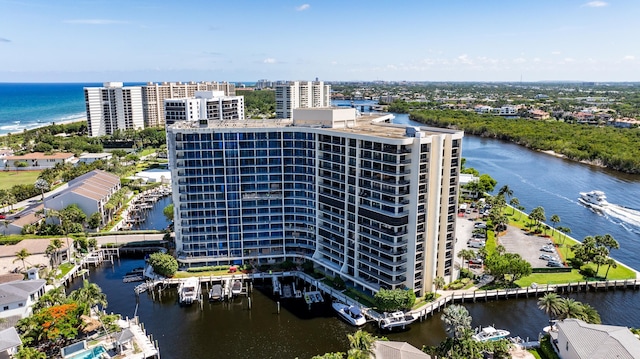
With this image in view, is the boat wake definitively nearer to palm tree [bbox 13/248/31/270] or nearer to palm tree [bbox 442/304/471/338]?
palm tree [bbox 442/304/471/338]

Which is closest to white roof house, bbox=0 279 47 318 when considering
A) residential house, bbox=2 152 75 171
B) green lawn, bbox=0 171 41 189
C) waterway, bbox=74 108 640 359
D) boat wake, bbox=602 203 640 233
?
waterway, bbox=74 108 640 359

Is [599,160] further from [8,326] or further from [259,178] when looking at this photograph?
[8,326]

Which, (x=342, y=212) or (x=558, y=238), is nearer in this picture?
(x=342, y=212)

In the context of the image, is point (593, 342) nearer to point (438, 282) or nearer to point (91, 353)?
point (438, 282)

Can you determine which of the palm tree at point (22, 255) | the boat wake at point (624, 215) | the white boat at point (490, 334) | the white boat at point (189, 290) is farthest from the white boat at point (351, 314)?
the boat wake at point (624, 215)

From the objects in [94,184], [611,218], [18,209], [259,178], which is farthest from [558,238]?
[18,209]

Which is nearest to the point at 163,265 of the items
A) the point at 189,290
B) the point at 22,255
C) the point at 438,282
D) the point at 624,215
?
the point at 189,290

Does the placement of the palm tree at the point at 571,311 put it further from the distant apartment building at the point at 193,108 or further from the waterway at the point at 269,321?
the distant apartment building at the point at 193,108
